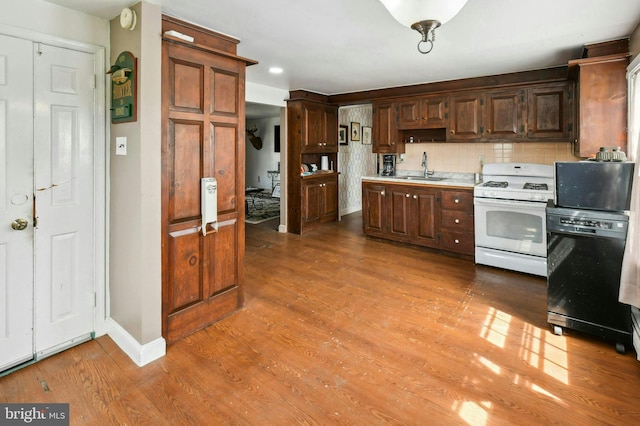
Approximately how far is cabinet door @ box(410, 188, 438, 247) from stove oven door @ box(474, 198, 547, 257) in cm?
59

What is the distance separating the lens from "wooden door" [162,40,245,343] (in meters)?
2.31

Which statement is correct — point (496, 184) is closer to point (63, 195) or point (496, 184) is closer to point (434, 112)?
point (434, 112)

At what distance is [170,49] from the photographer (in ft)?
7.37

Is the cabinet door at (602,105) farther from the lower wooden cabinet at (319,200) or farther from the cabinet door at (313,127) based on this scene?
the lower wooden cabinet at (319,200)

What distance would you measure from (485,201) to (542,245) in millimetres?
736

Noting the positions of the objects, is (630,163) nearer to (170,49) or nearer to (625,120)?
(625,120)

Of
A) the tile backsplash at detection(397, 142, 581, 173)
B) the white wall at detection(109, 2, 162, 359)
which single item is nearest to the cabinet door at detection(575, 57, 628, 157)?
the tile backsplash at detection(397, 142, 581, 173)

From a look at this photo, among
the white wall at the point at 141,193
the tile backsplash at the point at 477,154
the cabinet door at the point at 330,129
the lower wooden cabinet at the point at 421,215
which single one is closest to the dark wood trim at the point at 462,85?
the cabinet door at the point at 330,129

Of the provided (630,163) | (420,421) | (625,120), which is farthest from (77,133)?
(625,120)

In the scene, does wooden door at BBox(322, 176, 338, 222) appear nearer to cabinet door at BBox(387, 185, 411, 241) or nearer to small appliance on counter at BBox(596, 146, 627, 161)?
cabinet door at BBox(387, 185, 411, 241)

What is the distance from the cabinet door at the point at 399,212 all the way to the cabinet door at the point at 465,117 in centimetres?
96

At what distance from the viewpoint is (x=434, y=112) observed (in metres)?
4.75

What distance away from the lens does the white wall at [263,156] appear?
10.0 m

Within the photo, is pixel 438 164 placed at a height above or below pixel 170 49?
below
